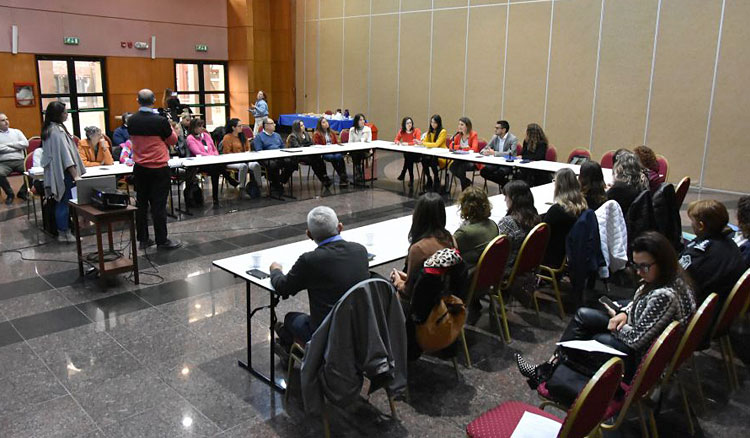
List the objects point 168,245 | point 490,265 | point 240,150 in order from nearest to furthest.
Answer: point 490,265 < point 168,245 < point 240,150

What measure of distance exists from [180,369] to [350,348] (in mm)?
1515

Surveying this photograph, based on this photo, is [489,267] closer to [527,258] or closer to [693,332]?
[527,258]

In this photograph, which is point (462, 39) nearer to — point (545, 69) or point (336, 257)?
point (545, 69)

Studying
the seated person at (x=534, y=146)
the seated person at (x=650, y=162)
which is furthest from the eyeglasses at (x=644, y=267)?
the seated person at (x=534, y=146)

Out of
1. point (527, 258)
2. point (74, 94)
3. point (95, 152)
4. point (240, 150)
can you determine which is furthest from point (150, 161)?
point (74, 94)

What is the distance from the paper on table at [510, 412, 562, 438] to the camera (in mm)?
2312

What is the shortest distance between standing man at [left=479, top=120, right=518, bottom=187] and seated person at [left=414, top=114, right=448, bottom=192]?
2.76 feet

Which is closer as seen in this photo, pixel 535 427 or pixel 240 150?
pixel 535 427

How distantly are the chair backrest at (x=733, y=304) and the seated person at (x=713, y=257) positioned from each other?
5.7 inches

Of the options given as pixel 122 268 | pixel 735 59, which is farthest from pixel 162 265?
pixel 735 59

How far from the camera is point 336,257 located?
2.89 meters

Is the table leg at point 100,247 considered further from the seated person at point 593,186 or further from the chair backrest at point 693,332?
the chair backrest at point 693,332

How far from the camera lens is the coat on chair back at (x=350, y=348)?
263cm

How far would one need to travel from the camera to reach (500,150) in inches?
344
